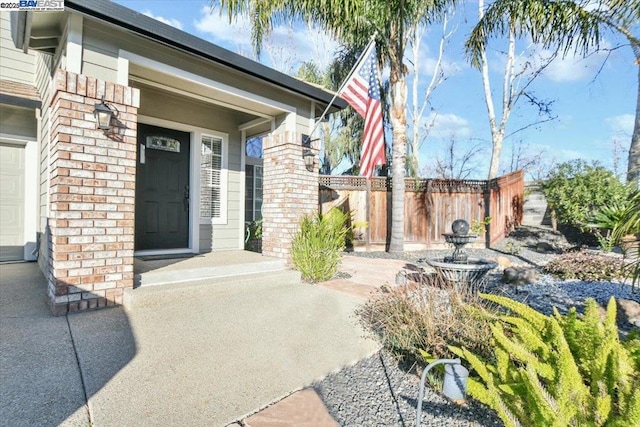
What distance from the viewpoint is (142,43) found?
3.86 m

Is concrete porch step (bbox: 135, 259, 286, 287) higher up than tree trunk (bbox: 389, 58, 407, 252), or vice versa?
tree trunk (bbox: 389, 58, 407, 252)

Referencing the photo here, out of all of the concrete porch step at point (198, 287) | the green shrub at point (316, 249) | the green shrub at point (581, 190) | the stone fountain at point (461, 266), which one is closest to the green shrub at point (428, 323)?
the stone fountain at point (461, 266)

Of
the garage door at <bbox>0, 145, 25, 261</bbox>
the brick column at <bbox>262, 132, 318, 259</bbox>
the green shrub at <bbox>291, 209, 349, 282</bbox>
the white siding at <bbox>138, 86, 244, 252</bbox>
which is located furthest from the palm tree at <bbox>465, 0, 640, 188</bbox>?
the garage door at <bbox>0, 145, 25, 261</bbox>

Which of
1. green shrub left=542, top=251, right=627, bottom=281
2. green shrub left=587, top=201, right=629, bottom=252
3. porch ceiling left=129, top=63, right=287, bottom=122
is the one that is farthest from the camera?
green shrub left=587, top=201, right=629, bottom=252

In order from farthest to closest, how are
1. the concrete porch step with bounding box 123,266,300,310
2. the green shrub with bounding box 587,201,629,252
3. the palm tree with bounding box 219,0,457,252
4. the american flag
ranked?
the green shrub with bounding box 587,201,629,252 → the palm tree with bounding box 219,0,457,252 → the american flag → the concrete porch step with bounding box 123,266,300,310

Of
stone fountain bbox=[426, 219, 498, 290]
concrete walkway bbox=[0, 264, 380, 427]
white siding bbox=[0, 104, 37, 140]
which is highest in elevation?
white siding bbox=[0, 104, 37, 140]

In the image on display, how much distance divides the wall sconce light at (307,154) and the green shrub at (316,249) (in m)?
0.99

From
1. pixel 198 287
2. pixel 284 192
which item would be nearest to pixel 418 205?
pixel 284 192

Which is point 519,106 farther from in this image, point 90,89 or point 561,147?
point 90,89

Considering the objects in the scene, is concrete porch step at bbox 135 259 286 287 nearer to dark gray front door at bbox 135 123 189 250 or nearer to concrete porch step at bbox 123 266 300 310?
concrete porch step at bbox 123 266 300 310

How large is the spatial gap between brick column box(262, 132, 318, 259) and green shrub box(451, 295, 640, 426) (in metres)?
3.79

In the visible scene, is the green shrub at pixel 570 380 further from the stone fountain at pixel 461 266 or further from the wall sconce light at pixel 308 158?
the wall sconce light at pixel 308 158

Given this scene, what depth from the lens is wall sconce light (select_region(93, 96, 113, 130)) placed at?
333cm

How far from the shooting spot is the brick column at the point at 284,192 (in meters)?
5.29
